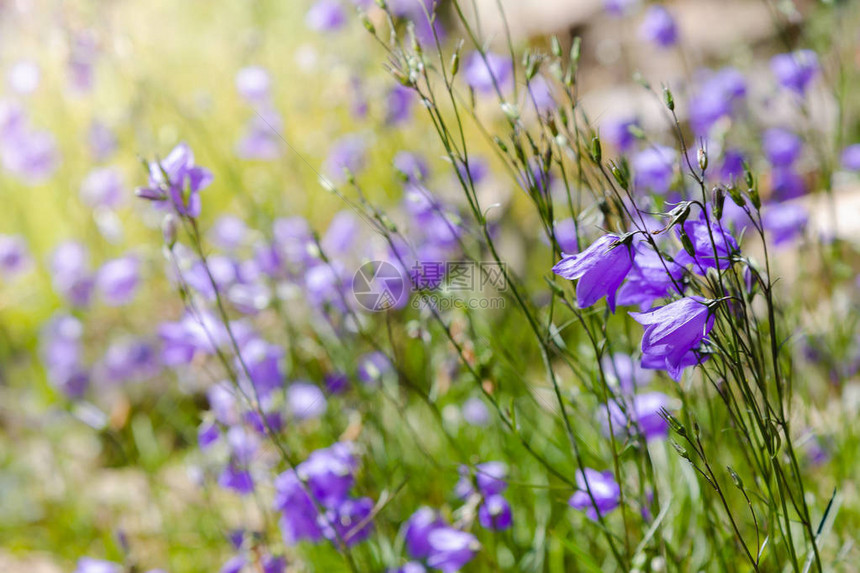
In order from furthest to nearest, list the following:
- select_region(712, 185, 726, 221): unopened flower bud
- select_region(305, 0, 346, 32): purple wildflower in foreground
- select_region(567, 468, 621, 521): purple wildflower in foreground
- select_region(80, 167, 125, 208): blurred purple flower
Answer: select_region(80, 167, 125, 208): blurred purple flower → select_region(305, 0, 346, 32): purple wildflower in foreground → select_region(567, 468, 621, 521): purple wildflower in foreground → select_region(712, 185, 726, 221): unopened flower bud

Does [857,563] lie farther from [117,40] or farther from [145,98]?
[145,98]

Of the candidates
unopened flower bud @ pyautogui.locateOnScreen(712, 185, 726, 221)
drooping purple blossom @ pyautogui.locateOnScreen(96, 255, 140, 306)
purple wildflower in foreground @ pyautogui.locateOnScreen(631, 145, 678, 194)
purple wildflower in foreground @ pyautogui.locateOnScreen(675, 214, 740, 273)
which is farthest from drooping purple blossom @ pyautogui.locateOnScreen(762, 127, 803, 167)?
drooping purple blossom @ pyautogui.locateOnScreen(96, 255, 140, 306)

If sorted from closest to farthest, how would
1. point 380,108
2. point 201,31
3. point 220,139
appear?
point 380,108, point 220,139, point 201,31

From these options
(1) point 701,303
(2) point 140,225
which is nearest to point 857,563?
(1) point 701,303

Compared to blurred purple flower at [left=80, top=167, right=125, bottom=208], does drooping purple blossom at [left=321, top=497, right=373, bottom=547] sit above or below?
below

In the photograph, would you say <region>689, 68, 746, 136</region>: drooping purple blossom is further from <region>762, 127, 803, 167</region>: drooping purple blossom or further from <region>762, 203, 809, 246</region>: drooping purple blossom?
<region>762, 203, 809, 246</region>: drooping purple blossom

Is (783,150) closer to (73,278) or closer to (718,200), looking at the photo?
(718,200)

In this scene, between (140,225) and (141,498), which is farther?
(140,225)
